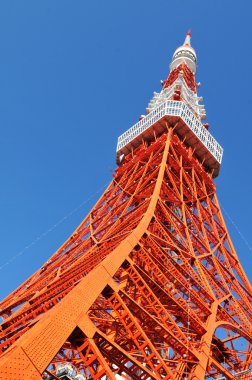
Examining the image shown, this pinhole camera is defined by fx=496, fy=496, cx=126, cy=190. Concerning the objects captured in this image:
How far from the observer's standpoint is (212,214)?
902 inches

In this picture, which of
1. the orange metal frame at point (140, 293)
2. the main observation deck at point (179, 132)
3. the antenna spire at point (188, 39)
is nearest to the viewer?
the orange metal frame at point (140, 293)

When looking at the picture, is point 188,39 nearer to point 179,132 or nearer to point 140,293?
point 179,132

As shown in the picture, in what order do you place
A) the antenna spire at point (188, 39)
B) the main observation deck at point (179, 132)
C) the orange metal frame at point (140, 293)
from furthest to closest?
the antenna spire at point (188, 39) < the main observation deck at point (179, 132) < the orange metal frame at point (140, 293)

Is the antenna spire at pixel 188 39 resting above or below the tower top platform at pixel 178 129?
above

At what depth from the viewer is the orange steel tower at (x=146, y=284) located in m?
8.36

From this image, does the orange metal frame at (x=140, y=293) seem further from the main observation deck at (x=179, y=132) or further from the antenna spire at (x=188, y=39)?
the antenna spire at (x=188, y=39)

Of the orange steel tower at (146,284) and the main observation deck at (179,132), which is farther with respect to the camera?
the main observation deck at (179,132)

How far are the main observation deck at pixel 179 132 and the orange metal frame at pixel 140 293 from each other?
658mm

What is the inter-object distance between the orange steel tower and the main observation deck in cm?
6

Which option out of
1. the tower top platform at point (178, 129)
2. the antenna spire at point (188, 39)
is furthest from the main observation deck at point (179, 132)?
the antenna spire at point (188, 39)

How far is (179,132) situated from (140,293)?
14663mm

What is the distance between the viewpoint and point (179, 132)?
25422 millimetres

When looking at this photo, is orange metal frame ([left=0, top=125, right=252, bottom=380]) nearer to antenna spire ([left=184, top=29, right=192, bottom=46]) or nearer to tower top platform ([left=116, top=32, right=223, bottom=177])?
tower top platform ([left=116, top=32, right=223, bottom=177])

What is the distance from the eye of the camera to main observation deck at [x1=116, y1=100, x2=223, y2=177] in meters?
25.2
